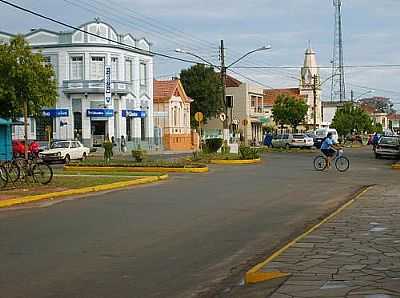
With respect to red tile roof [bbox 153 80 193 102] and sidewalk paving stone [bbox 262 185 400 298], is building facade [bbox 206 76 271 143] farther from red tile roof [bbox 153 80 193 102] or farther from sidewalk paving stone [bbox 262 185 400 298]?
sidewalk paving stone [bbox 262 185 400 298]

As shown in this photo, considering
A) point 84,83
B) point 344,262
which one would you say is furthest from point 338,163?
point 84,83

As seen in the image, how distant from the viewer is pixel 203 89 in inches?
3452

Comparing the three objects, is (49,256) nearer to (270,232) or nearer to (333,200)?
(270,232)

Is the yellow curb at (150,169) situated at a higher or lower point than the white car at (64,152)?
lower

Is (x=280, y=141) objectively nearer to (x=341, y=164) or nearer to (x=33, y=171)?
(x=341, y=164)

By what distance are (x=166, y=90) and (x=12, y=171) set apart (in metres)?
54.7

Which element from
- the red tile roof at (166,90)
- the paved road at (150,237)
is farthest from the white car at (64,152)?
the red tile roof at (166,90)

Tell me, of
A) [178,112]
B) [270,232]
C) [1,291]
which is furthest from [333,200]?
[178,112]

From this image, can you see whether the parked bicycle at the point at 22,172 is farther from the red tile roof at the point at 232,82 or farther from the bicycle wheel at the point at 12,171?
the red tile roof at the point at 232,82

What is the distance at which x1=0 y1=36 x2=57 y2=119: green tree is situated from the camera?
3225 cm

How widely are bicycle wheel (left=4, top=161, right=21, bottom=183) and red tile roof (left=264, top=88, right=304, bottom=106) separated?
85.1m

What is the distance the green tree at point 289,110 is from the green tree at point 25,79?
53857mm

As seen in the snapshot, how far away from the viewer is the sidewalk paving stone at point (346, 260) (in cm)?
749

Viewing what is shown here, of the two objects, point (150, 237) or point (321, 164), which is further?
point (321, 164)
